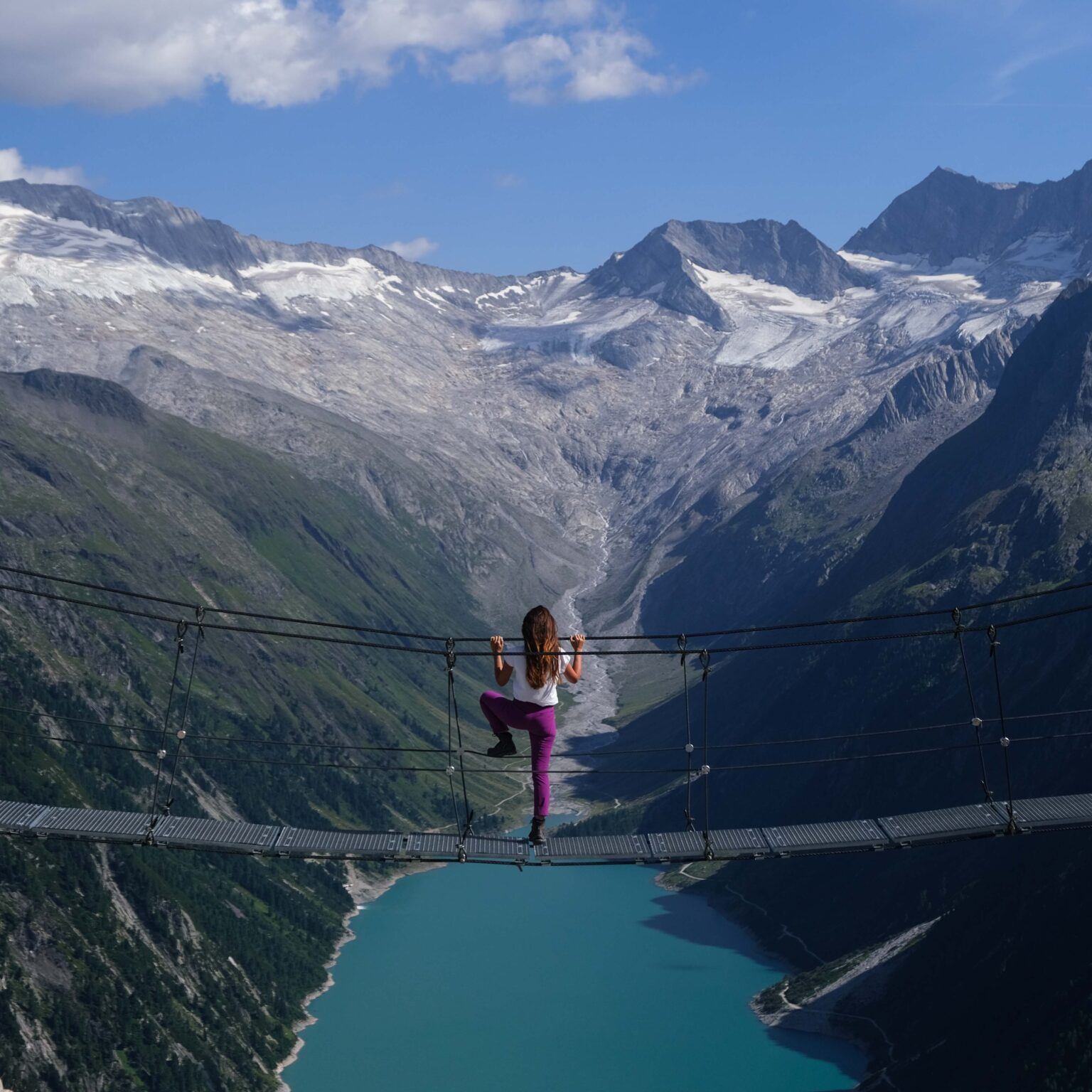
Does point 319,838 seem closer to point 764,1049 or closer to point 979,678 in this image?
point 764,1049

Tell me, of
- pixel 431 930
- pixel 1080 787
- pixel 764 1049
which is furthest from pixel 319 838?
pixel 431 930

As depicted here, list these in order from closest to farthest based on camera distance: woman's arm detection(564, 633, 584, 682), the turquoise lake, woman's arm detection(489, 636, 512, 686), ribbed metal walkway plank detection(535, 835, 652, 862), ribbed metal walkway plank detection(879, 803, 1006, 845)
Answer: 1. woman's arm detection(489, 636, 512, 686)
2. woman's arm detection(564, 633, 584, 682)
3. ribbed metal walkway plank detection(535, 835, 652, 862)
4. ribbed metal walkway plank detection(879, 803, 1006, 845)
5. the turquoise lake

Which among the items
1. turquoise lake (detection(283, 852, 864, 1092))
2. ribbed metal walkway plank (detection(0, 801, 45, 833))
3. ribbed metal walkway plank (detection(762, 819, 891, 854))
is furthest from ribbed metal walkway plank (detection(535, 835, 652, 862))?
turquoise lake (detection(283, 852, 864, 1092))

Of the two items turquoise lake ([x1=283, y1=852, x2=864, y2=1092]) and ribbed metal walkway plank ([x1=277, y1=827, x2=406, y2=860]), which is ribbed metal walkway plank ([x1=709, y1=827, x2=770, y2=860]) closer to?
ribbed metal walkway plank ([x1=277, y1=827, x2=406, y2=860])

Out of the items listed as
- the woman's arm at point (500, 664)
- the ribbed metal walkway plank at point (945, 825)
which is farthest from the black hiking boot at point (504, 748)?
the ribbed metal walkway plank at point (945, 825)

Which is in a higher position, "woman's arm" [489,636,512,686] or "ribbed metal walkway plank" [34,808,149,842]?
"woman's arm" [489,636,512,686]

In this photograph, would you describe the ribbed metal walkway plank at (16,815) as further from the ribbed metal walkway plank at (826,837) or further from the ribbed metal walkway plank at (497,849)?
A: the ribbed metal walkway plank at (826,837)
